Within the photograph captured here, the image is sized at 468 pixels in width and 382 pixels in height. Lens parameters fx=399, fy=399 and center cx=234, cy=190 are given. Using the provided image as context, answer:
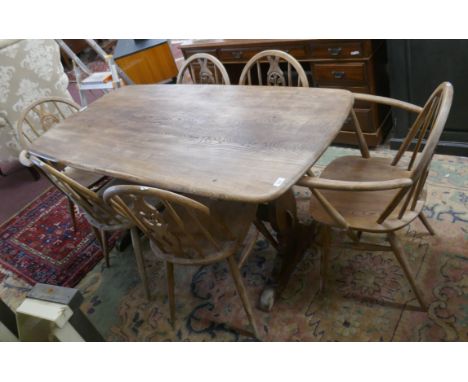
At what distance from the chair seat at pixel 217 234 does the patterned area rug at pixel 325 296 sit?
40 cm

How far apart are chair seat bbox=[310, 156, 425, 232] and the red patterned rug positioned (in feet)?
4.50

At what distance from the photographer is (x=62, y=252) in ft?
7.69

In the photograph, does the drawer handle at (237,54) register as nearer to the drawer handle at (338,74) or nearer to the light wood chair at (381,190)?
the drawer handle at (338,74)

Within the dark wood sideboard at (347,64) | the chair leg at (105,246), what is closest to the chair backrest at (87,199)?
the chair leg at (105,246)

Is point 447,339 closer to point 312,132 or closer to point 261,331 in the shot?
point 261,331

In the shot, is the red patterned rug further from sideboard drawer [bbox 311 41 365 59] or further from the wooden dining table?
sideboard drawer [bbox 311 41 365 59]

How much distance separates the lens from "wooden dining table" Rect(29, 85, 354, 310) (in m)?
1.31

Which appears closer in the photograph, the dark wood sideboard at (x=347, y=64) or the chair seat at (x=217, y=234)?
the chair seat at (x=217, y=234)

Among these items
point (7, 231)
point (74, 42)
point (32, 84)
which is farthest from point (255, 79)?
point (74, 42)

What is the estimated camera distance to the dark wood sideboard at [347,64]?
2.32m

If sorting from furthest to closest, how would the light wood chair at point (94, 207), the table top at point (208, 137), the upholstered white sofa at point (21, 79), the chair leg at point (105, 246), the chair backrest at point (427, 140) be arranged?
the upholstered white sofa at point (21, 79) < the chair leg at point (105, 246) < the light wood chair at point (94, 207) < the table top at point (208, 137) < the chair backrest at point (427, 140)

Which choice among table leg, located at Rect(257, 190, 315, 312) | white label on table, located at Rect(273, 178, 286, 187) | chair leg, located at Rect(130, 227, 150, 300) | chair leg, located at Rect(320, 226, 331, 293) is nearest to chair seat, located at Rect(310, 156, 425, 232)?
chair leg, located at Rect(320, 226, 331, 293)

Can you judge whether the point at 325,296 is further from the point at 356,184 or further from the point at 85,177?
the point at 85,177

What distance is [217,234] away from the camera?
1576 mm
